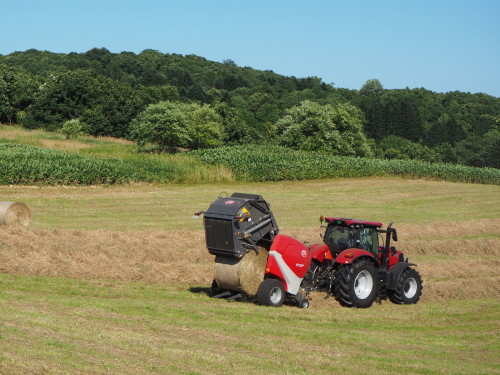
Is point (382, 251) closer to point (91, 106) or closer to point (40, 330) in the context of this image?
point (40, 330)

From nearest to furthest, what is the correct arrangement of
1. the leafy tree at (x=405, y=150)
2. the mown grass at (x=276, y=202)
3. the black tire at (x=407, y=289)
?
the black tire at (x=407, y=289)
the mown grass at (x=276, y=202)
the leafy tree at (x=405, y=150)

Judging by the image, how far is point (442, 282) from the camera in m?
19.7

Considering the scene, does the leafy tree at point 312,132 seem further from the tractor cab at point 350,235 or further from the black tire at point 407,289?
the tractor cab at point 350,235

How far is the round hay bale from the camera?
22438 millimetres

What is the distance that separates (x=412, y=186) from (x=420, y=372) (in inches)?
1530

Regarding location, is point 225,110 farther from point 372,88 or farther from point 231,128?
point 372,88

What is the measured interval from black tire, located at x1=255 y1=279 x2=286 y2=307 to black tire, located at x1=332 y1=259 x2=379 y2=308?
1.44 meters

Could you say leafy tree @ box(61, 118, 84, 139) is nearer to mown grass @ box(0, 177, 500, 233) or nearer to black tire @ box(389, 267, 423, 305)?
mown grass @ box(0, 177, 500, 233)

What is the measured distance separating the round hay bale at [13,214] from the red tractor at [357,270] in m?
11.0

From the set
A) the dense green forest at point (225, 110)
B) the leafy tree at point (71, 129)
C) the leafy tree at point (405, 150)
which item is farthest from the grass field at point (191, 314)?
the leafy tree at point (405, 150)

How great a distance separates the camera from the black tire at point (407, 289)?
17.1m

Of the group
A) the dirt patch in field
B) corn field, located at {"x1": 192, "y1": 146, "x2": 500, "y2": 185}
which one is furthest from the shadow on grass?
corn field, located at {"x1": 192, "y1": 146, "x2": 500, "y2": 185}

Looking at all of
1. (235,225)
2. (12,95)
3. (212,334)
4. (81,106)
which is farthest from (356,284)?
(12,95)

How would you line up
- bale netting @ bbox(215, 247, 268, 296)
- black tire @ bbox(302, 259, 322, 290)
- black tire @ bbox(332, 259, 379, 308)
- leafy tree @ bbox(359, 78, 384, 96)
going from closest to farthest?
1. bale netting @ bbox(215, 247, 268, 296)
2. black tire @ bbox(332, 259, 379, 308)
3. black tire @ bbox(302, 259, 322, 290)
4. leafy tree @ bbox(359, 78, 384, 96)
